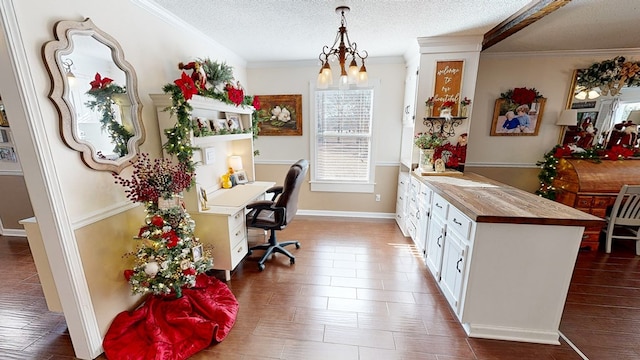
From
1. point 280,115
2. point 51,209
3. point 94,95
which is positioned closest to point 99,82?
point 94,95

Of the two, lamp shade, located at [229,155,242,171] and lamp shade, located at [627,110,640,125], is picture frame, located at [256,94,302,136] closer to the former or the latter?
lamp shade, located at [229,155,242,171]

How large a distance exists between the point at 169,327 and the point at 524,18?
3.77 meters

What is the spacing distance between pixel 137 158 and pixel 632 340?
385cm

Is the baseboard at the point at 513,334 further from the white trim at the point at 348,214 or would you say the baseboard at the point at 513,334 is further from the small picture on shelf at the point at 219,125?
the small picture on shelf at the point at 219,125

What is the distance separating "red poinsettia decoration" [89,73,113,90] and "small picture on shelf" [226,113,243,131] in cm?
128

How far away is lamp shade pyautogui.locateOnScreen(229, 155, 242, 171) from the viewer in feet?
10.3

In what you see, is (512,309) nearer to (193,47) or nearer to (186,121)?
(186,121)

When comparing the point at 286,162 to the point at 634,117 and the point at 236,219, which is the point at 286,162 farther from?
the point at 634,117

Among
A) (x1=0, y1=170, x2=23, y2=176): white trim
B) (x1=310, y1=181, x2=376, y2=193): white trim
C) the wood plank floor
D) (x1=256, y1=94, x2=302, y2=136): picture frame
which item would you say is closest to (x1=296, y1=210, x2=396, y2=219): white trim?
(x1=310, y1=181, x2=376, y2=193): white trim

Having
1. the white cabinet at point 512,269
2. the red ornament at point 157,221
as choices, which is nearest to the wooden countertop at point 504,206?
the white cabinet at point 512,269

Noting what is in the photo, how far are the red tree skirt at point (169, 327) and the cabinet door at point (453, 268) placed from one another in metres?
1.75

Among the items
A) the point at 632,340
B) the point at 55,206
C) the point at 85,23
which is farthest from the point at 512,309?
the point at 85,23

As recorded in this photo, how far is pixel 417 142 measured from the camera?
295 cm

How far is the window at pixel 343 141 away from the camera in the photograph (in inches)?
144
